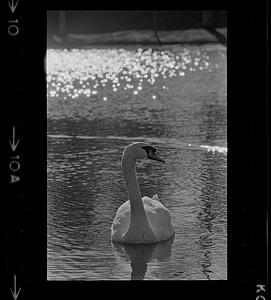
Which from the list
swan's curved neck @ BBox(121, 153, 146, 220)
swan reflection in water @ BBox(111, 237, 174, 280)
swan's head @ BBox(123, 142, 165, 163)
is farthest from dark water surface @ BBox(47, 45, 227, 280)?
swan's head @ BBox(123, 142, 165, 163)

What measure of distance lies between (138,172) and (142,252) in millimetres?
2737

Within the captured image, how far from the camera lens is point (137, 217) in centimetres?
693

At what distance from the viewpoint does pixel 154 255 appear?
21.9ft

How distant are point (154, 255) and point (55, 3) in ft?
9.77

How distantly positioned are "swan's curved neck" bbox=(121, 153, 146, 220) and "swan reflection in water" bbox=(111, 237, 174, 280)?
241 mm

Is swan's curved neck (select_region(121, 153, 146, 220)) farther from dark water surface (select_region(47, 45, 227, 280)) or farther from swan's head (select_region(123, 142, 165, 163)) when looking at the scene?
dark water surface (select_region(47, 45, 227, 280))

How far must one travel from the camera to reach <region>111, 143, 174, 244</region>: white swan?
6.94 meters

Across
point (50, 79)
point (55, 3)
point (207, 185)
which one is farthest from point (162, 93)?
point (55, 3)

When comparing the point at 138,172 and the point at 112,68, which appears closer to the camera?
the point at 138,172
